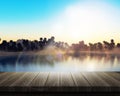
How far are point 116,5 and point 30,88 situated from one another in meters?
17.6

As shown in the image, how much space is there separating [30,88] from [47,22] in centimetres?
1920

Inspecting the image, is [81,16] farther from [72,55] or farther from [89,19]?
[72,55]

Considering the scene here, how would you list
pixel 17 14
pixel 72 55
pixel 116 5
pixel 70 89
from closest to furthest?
pixel 70 89 → pixel 116 5 → pixel 17 14 → pixel 72 55

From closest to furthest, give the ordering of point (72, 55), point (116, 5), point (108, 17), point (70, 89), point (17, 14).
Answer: point (70, 89)
point (116, 5)
point (108, 17)
point (17, 14)
point (72, 55)

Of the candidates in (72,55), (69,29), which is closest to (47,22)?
(69,29)

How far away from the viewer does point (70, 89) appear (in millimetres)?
3498

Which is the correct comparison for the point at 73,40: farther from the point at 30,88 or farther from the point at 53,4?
the point at 30,88

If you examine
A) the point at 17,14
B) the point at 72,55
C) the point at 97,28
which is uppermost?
the point at 17,14

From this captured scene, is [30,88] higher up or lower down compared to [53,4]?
lower down

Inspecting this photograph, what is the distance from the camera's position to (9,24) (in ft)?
75.6

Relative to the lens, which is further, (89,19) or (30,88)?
(89,19)

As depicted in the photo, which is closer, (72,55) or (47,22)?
(47,22)

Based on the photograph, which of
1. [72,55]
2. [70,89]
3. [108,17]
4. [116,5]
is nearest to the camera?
[70,89]

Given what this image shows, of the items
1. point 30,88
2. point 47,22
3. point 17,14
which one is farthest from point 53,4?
point 30,88
